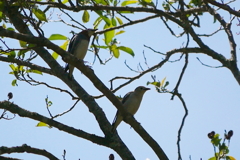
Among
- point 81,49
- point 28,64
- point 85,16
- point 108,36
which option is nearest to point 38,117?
point 28,64

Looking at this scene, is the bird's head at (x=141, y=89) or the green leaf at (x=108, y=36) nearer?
the green leaf at (x=108, y=36)

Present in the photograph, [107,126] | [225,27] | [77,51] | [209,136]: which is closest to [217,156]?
[209,136]

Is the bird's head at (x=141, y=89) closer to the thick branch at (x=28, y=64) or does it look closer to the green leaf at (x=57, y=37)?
the green leaf at (x=57, y=37)

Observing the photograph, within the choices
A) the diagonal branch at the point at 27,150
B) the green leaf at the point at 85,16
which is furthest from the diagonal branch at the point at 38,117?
the green leaf at the point at 85,16

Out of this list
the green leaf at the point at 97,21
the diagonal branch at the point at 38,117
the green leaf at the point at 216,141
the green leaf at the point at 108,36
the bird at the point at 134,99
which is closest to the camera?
the green leaf at the point at 216,141

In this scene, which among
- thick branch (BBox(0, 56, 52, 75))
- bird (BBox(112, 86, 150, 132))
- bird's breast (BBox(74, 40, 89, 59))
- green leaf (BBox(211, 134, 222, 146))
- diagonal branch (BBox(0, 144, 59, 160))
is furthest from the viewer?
bird (BBox(112, 86, 150, 132))

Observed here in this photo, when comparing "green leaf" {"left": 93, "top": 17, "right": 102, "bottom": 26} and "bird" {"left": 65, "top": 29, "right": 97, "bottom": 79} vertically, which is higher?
"bird" {"left": 65, "top": 29, "right": 97, "bottom": 79}

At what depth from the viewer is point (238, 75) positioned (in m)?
4.93

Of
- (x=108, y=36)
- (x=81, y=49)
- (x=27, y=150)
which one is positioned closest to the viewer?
(x=27, y=150)

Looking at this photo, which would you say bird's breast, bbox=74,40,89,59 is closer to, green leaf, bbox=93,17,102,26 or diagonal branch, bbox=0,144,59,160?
green leaf, bbox=93,17,102,26

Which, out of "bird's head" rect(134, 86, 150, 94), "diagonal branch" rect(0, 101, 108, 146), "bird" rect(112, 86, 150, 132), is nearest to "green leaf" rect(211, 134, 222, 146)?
"diagonal branch" rect(0, 101, 108, 146)

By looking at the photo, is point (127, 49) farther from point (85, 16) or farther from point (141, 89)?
point (141, 89)

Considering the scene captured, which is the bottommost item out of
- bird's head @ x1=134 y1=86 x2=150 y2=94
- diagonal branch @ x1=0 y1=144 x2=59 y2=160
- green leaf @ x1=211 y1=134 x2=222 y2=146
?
green leaf @ x1=211 y1=134 x2=222 y2=146

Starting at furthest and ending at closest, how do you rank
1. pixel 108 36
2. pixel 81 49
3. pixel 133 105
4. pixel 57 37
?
1. pixel 133 105
2. pixel 81 49
3. pixel 108 36
4. pixel 57 37
